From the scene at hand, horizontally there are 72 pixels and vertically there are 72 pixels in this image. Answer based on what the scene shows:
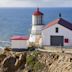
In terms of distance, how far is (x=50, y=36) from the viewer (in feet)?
113

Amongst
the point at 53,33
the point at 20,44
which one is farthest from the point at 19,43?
the point at 53,33

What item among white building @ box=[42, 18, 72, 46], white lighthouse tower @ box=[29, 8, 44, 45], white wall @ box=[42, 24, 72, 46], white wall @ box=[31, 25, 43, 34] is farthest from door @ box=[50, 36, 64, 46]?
white wall @ box=[31, 25, 43, 34]

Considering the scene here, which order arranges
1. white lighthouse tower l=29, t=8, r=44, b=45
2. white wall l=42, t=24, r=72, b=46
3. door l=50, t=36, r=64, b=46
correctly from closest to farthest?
white wall l=42, t=24, r=72, b=46, door l=50, t=36, r=64, b=46, white lighthouse tower l=29, t=8, r=44, b=45

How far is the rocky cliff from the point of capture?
2952 cm

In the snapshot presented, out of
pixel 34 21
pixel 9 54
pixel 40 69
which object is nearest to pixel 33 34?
pixel 34 21

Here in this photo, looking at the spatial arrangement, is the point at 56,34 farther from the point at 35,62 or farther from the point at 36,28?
the point at 35,62

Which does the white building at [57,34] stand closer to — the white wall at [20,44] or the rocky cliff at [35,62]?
the white wall at [20,44]

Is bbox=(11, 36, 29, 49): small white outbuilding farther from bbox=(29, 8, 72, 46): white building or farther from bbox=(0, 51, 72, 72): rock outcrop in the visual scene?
bbox=(29, 8, 72, 46): white building

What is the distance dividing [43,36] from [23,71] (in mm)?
4272

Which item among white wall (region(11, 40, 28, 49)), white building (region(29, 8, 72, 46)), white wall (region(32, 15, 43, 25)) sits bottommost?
white wall (region(11, 40, 28, 49))

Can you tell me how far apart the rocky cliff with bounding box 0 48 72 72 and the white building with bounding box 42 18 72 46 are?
2678 millimetres

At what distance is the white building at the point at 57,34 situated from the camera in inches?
1341

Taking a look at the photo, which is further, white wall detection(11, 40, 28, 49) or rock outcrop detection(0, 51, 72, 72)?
white wall detection(11, 40, 28, 49)

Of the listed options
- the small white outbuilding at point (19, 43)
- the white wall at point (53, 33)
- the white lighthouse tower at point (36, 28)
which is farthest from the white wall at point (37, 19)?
the small white outbuilding at point (19, 43)
